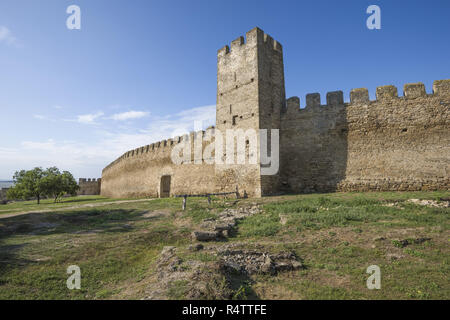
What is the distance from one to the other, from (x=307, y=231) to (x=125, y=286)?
5.24 m

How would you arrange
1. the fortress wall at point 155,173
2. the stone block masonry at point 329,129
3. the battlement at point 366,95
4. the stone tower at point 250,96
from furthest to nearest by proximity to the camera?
the fortress wall at point 155,173 → the stone tower at point 250,96 → the battlement at point 366,95 → the stone block masonry at point 329,129

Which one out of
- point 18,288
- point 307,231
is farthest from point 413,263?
point 18,288

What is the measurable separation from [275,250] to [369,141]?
10.7 meters

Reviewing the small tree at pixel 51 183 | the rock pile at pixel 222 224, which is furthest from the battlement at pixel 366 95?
the small tree at pixel 51 183

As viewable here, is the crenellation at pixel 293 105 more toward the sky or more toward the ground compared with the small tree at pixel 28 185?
more toward the sky

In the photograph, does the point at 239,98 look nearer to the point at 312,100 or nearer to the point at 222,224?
the point at 312,100

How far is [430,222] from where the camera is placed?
276 inches

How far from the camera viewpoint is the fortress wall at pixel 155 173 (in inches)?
739

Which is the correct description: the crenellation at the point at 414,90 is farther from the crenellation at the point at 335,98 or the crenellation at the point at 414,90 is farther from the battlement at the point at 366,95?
the crenellation at the point at 335,98

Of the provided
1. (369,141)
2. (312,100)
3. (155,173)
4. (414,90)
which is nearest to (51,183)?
(155,173)

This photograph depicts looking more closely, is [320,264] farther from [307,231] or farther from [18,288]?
[18,288]

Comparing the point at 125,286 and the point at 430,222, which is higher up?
the point at 430,222

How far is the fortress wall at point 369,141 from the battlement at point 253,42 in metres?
3.88
